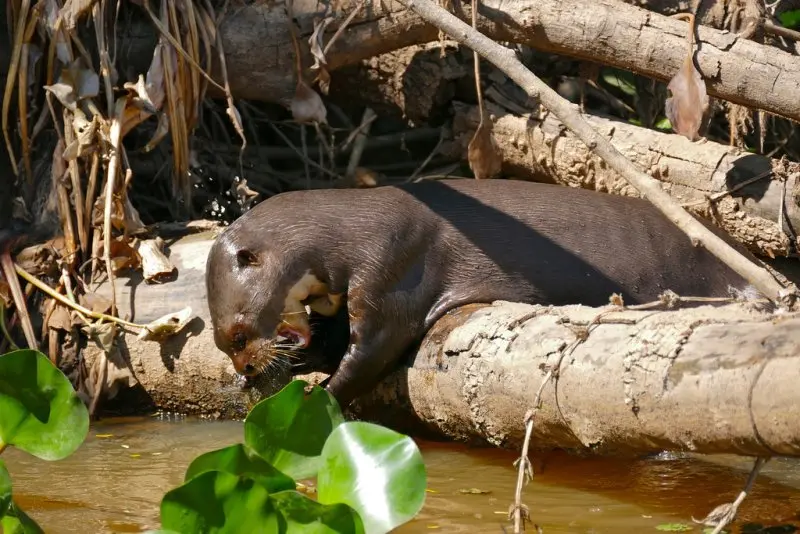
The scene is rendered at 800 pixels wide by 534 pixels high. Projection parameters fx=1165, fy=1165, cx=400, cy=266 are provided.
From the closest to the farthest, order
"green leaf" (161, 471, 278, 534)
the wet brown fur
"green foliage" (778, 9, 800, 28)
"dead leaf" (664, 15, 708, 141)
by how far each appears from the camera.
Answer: "green leaf" (161, 471, 278, 534)
the wet brown fur
"dead leaf" (664, 15, 708, 141)
"green foliage" (778, 9, 800, 28)

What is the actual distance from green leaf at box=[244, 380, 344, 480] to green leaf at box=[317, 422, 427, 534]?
4.4 inches

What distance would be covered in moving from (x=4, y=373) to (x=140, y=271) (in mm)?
1861

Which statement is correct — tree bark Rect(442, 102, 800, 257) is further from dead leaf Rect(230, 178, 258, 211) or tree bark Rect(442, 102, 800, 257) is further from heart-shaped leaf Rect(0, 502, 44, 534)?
heart-shaped leaf Rect(0, 502, 44, 534)

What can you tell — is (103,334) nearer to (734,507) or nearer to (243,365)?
(243,365)

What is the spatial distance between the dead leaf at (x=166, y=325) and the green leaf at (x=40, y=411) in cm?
157

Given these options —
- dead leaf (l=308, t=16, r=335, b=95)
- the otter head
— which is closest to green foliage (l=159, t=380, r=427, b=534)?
the otter head

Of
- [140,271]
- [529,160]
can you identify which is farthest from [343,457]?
[529,160]

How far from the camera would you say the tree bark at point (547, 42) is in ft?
13.0

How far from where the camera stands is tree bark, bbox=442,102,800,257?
4.10 m

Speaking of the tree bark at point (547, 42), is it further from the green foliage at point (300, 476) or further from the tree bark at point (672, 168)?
the green foliage at point (300, 476)

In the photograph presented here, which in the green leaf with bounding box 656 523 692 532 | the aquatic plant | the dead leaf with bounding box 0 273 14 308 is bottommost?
the dead leaf with bounding box 0 273 14 308

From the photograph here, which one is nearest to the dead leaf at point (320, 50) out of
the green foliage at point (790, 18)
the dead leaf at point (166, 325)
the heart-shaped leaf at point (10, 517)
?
the dead leaf at point (166, 325)

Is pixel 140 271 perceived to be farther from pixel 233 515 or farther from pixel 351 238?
pixel 233 515

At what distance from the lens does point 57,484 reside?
330 cm
